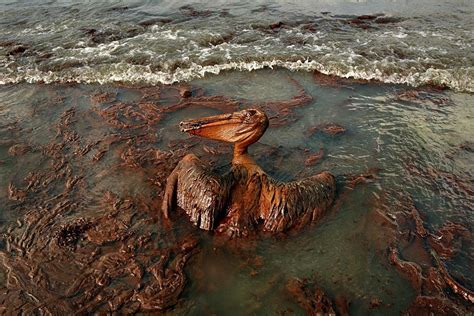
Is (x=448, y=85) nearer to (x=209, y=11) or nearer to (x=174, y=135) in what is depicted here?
(x=174, y=135)

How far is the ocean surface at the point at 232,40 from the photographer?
31.8 feet

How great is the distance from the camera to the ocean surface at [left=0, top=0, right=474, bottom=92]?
9.69 metres

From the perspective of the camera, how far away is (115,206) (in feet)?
18.3

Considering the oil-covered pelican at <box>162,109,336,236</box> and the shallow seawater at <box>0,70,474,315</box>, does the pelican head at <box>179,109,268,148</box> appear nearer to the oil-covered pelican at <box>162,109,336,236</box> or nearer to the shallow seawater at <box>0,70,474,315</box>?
the oil-covered pelican at <box>162,109,336,236</box>

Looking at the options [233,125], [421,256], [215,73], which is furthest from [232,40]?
[421,256]

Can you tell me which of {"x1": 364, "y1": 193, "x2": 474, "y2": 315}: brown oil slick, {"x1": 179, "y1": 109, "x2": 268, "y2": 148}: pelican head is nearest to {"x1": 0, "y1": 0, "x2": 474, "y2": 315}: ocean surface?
{"x1": 364, "y1": 193, "x2": 474, "y2": 315}: brown oil slick

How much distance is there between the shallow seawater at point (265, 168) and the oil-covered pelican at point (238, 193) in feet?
0.64

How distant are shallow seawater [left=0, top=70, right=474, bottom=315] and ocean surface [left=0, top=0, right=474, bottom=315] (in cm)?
3

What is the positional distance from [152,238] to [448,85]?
25.1 ft

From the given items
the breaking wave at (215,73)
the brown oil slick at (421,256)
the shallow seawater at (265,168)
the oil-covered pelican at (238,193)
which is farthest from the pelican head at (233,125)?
the breaking wave at (215,73)

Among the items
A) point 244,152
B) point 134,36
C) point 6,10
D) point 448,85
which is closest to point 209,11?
point 134,36

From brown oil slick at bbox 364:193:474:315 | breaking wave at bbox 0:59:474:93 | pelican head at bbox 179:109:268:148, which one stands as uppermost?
pelican head at bbox 179:109:268:148

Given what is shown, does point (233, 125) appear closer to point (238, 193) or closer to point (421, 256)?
point (238, 193)

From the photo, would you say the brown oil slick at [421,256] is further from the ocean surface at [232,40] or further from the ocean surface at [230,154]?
the ocean surface at [232,40]
